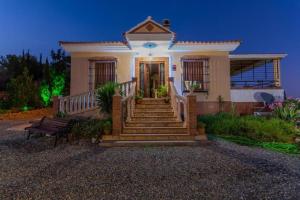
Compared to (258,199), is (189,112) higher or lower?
higher

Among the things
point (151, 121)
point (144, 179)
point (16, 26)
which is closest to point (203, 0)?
point (151, 121)

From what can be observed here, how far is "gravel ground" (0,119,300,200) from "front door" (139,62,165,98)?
7.44 m

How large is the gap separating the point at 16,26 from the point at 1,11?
2054 centimetres

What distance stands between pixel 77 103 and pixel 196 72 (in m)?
7.08

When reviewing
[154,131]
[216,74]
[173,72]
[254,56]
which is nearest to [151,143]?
[154,131]

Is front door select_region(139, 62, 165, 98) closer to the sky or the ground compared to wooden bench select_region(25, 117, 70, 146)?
closer to the sky

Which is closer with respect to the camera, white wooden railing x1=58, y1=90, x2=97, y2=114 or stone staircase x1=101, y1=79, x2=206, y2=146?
stone staircase x1=101, y1=79, x2=206, y2=146

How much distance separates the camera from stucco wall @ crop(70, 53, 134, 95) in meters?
14.1

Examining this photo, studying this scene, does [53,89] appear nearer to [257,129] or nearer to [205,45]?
→ [205,45]

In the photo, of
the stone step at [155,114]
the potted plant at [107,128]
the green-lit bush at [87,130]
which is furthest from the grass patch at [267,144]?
the green-lit bush at [87,130]

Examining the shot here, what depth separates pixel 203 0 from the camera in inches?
2707

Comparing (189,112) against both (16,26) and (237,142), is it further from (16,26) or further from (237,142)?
(16,26)

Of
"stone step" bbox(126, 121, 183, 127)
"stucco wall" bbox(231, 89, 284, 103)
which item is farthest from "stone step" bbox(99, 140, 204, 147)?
"stucco wall" bbox(231, 89, 284, 103)

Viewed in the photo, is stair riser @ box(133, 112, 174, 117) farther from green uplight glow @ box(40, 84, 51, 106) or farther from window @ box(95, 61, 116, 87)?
green uplight glow @ box(40, 84, 51, 106)
